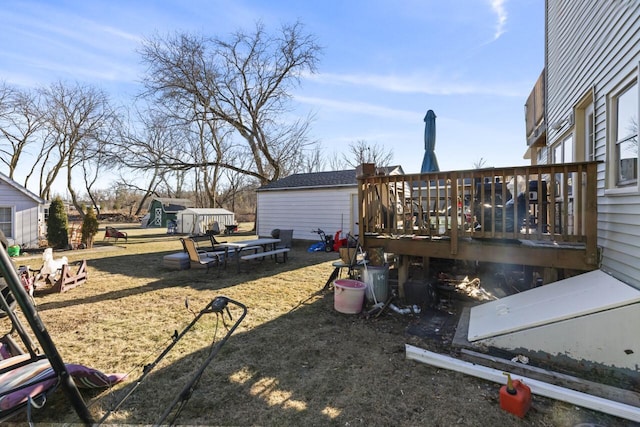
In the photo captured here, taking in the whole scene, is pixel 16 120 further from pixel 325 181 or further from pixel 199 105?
pixel 325 181

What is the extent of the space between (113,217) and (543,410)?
41584mm

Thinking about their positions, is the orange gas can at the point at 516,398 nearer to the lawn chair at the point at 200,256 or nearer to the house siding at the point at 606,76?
the house siding at the point at 606,76

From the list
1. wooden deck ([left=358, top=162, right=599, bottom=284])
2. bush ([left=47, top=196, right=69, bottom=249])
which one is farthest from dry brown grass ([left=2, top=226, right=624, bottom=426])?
bush ([left=47, top=196, right=69, bottom=249])

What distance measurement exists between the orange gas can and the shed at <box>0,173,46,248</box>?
15.8 metres

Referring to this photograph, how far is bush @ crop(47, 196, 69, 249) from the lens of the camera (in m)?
12.4

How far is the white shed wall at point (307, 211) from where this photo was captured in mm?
12570

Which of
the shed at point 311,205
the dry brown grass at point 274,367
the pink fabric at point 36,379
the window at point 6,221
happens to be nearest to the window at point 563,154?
the dry brown grass at point 274,367

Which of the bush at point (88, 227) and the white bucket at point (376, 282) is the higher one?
the bush at point (88, 227)

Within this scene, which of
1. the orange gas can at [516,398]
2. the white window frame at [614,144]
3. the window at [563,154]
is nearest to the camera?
the orange gas can at [516,398]

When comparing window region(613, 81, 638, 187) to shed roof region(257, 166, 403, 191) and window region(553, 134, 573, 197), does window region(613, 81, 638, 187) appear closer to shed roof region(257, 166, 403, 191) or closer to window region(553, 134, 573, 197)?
window region(553, 134, 573, 197)

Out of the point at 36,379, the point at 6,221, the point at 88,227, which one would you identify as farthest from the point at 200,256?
the point at 6,221

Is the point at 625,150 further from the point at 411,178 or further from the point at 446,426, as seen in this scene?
the point at 446,426

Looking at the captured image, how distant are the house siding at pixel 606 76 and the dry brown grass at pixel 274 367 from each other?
6.62ft

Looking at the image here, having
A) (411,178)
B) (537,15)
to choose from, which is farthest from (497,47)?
(411,178)
